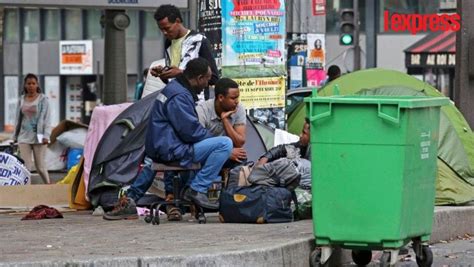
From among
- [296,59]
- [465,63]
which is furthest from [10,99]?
[465,63]

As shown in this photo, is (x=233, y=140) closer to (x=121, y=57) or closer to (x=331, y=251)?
(x=331, y=251)

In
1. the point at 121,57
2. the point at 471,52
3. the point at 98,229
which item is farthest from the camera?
the point at 121,57

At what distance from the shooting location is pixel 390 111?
870 cm

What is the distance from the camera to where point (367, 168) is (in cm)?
874

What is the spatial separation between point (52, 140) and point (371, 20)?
22824 mm

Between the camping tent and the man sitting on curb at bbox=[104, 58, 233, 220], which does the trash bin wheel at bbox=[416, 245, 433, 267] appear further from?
the camping tent

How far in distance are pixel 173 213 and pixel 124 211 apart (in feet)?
1.57

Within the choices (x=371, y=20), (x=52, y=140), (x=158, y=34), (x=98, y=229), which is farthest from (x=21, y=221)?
(x=158, y=34)

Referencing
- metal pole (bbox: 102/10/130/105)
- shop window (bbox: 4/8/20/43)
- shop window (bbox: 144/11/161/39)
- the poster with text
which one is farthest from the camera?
shop window (bbox: 4/8/20/43)

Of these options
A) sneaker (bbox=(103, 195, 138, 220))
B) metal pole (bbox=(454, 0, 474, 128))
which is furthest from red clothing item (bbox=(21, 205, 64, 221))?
metal pole (bbox=(454, 0, 474, 128))

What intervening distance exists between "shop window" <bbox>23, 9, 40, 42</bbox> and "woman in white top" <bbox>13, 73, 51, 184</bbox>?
32041 millimetres

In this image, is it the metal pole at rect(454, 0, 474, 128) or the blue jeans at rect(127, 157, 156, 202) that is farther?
the metal pole at rect(454, 0, 474, 128)

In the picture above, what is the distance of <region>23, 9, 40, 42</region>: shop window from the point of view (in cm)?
4875

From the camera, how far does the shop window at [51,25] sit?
157 ft
